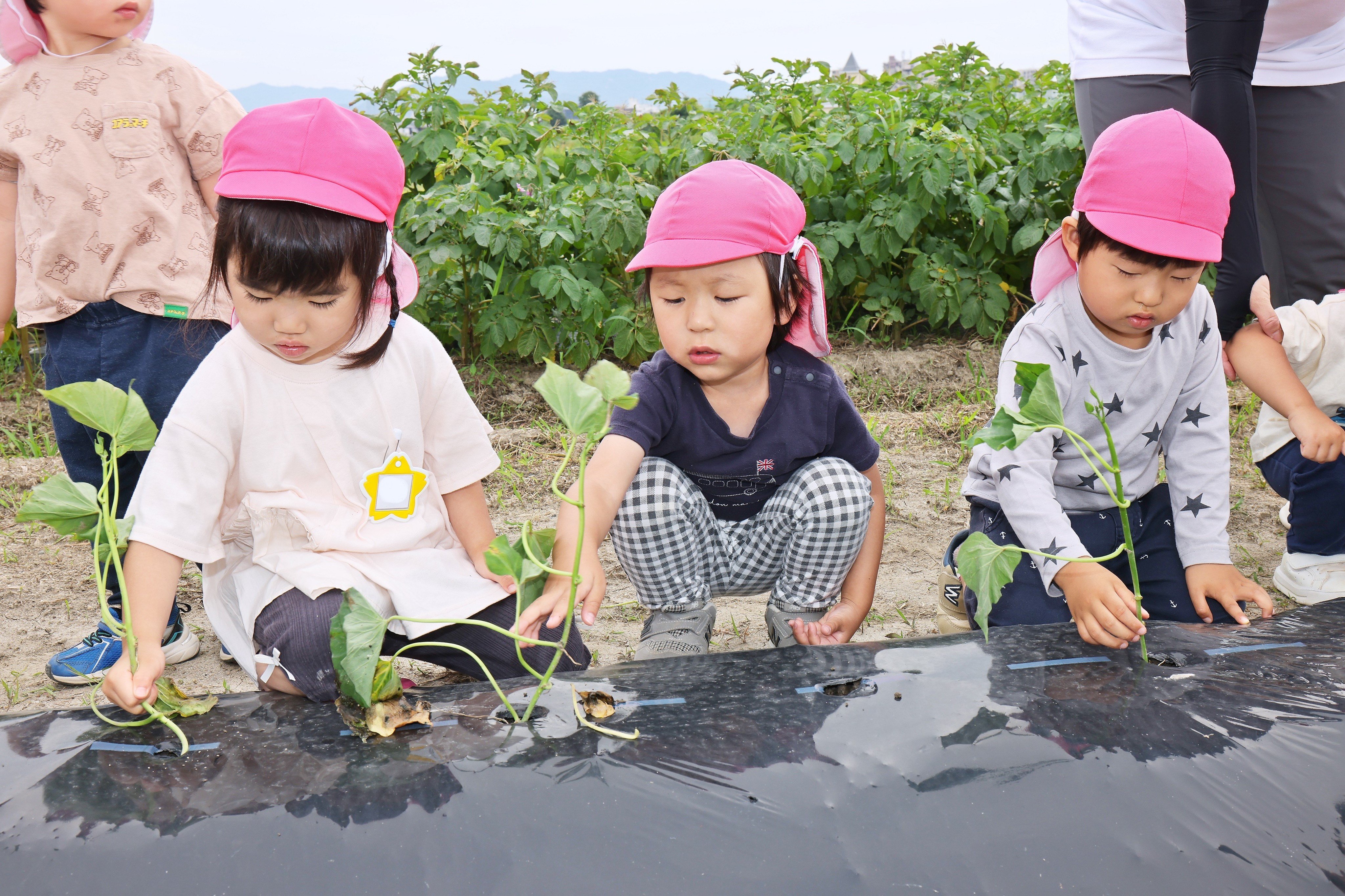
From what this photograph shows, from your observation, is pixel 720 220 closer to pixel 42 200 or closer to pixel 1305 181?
A: pixel 42 200

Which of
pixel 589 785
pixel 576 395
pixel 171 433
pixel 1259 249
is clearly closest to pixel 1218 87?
pixel 1259 249

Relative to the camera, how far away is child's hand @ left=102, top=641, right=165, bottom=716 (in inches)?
46.5

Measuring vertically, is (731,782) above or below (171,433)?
below

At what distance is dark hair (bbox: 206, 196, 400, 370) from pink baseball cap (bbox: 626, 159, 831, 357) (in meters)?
0.43

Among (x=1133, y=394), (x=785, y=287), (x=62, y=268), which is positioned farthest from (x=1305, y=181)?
(x=62, y=268)

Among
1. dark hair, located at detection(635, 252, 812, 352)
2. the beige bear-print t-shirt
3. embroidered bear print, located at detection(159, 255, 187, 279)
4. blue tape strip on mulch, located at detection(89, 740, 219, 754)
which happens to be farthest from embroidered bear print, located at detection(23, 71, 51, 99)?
blue tape strip on mulch, located at detection(89, 740, 219, 754)

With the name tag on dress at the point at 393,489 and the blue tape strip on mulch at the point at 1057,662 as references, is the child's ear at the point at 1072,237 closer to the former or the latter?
the blue tape strip on mulch at the point at 1057,662

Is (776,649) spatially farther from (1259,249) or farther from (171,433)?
(1259,249)

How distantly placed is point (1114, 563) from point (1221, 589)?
0.29 meters

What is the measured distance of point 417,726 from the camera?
116cm

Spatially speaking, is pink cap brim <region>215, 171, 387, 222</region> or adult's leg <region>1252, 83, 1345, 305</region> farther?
adult's leg <region>1252, 83, 1345, 305</region>

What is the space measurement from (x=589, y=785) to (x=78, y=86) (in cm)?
176

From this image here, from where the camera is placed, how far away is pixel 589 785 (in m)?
1.03

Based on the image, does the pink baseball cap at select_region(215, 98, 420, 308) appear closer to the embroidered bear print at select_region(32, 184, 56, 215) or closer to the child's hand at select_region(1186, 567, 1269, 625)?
the embroidered bear print at select_region(32, 184, 56, 215)
